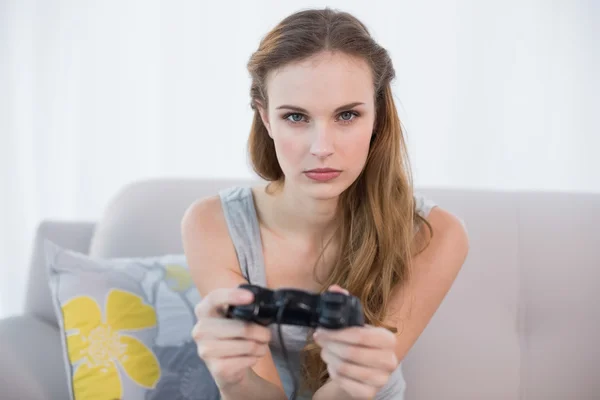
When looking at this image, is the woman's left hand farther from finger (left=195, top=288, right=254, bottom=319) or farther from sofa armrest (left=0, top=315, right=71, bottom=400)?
sofa armrest (left=0, top=315, right=71, bottom=400)

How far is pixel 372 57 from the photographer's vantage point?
1232mm

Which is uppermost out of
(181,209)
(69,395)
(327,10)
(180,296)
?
(327,10)

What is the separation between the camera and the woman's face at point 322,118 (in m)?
1.14

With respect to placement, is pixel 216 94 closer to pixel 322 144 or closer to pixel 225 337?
pixel 322 144

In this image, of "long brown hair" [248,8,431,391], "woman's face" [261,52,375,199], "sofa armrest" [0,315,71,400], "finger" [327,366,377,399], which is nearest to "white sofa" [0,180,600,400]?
"sofa armrest" [0,315,71,400]

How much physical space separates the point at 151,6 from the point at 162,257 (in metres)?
1.17

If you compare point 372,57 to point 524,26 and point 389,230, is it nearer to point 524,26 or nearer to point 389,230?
point 389,230

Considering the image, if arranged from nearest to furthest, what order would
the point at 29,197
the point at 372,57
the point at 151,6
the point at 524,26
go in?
the point at 372,57, the point at 524,26, the point at 151,6, the point at 29,197

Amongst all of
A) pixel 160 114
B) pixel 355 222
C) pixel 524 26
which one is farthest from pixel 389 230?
pixel 160 114

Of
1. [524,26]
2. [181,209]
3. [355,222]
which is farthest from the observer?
[524,26]

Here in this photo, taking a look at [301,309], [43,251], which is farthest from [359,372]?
[43,251]

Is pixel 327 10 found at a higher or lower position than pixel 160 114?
higher

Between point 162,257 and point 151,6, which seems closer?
point 162,257

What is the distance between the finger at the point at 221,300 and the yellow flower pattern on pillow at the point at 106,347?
1.64 ft
